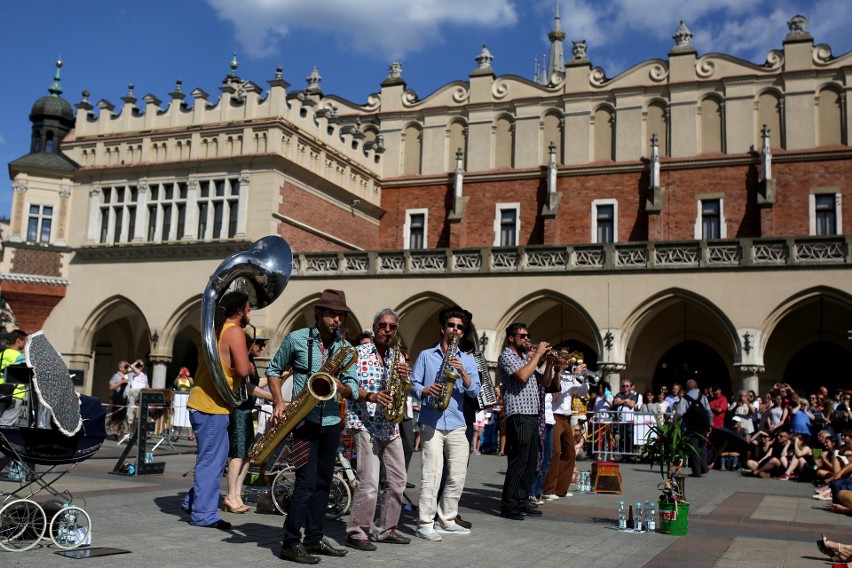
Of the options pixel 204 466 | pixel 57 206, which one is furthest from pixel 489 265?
pixel 204 466

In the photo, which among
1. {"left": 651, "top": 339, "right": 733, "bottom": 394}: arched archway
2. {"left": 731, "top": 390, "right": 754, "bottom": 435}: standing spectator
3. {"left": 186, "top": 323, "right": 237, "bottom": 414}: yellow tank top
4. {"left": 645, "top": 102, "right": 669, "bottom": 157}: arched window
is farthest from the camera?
{"left": 645, "top": 102, "right": 669, "bottom": 157}: arched window

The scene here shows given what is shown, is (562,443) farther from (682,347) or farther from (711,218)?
(711,218)

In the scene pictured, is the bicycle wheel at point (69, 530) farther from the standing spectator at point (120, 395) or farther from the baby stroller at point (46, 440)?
the standing spectator at point (120, 395)

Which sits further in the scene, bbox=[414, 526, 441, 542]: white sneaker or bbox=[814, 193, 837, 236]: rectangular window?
bbox=[814, 193, 837, 236]: rectangular window

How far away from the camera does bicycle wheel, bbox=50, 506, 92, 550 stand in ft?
19.1

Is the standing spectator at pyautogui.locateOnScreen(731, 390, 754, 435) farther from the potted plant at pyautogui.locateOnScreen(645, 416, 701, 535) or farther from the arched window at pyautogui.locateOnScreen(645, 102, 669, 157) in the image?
the arched window at pyautogui.locateOnScreen(645, 102, 669, 157)

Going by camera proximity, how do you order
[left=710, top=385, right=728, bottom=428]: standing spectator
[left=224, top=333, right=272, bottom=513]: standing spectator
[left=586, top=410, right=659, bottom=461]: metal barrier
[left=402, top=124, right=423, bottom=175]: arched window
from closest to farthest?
1. [left=224, top=333, right=272, bottom=513]: standing spectator
2. [left=586, top=410, right=659, bottom=461]: metal barrier
3. [left=710, top=385, right=728, bottom=428]: standing spectator
4. [left=402, top=124, right=423, bottom=175]: arched window

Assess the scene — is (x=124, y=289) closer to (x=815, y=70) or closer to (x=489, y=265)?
(x=489, y=265)

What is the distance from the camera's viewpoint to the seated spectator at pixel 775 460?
581 inches

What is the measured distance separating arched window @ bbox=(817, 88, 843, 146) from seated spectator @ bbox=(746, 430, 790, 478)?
1453 cm

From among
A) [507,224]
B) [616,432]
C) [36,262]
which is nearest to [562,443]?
[616,432]

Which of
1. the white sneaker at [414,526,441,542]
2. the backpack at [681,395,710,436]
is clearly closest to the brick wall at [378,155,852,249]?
the backpack at [681,395,710,436]

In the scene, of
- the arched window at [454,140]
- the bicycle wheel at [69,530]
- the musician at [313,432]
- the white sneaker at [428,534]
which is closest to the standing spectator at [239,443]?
the musician at [313,432]

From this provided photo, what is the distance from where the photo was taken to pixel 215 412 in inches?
283
